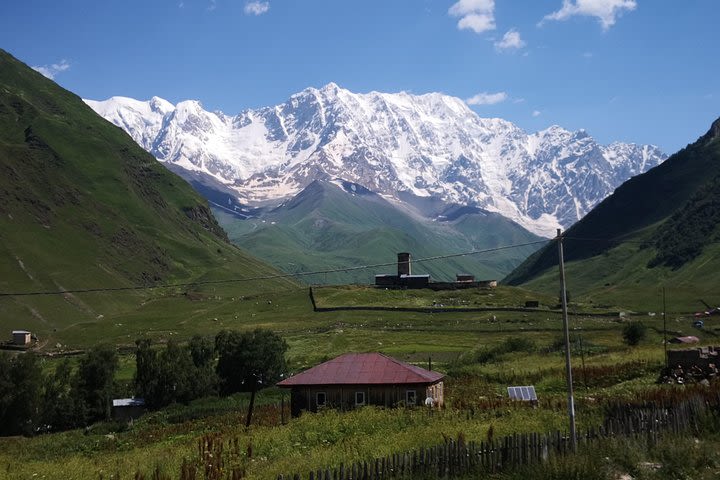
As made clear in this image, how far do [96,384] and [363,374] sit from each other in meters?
45.2

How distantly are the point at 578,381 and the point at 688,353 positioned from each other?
10.2 meters

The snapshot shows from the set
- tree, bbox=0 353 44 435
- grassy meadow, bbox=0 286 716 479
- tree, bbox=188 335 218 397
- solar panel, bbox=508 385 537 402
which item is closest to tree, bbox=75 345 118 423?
Result: tree, bbox=0 353 44 435

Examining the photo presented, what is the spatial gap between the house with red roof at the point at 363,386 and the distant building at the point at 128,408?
3866cm

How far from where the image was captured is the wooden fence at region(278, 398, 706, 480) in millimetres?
24031

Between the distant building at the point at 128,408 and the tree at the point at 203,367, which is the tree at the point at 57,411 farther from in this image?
the tree at the point at 203,367

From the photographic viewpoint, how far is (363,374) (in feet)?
167

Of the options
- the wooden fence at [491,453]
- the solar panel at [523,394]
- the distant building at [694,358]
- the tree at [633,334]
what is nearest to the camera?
the wooden fence at [491,453]

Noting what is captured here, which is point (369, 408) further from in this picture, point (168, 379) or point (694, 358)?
point (168, 379)

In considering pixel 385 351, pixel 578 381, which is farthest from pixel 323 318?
pixel 578 381

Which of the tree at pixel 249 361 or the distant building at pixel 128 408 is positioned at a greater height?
the tree at pixel 249 361

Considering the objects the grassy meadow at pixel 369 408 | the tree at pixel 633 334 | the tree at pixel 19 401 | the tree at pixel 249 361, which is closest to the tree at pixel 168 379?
the grassy meadow at pixel 369 408

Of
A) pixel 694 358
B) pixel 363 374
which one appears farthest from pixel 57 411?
pixel 694 358

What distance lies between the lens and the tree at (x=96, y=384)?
82125 mm

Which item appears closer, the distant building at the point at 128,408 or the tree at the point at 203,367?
the distant building at the point at 128,408
